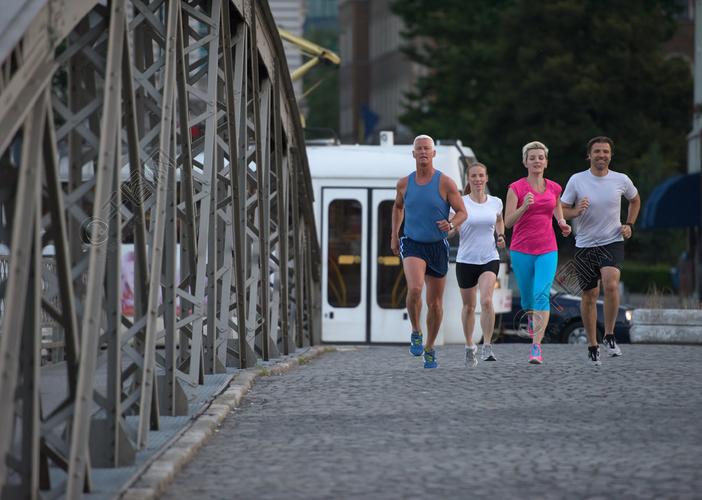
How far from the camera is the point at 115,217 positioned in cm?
819

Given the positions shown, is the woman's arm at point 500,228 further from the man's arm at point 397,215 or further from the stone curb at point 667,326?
the stone curb at point 667,326

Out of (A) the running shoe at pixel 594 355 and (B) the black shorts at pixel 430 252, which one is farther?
(A) the running shoe at pixel 594 355

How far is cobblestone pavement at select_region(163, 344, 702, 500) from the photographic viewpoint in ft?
26.4

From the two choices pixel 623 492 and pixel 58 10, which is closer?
pixel 58 10

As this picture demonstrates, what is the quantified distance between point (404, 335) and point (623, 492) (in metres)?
16.8

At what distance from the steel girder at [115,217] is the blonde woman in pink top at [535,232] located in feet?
6.42

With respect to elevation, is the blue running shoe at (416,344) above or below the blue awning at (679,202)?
below

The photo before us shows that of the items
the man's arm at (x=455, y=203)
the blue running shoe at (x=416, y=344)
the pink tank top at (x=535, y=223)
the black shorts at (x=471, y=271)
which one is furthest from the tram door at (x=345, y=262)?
the man's arm at (x=455, y=203)

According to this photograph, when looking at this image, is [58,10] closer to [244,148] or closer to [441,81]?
[244,148]

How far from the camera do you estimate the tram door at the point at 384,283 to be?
2445 cm

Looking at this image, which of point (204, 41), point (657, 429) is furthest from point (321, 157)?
point (657, 429)

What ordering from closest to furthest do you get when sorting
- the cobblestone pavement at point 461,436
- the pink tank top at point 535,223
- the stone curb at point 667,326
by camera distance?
the cobblestone pavement at point 461,436 < the pink tank top at point 535,223 < the stone curb at point 667,326

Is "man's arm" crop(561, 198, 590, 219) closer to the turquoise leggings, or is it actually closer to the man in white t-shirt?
the man in white t-shirt

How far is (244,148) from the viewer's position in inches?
557
